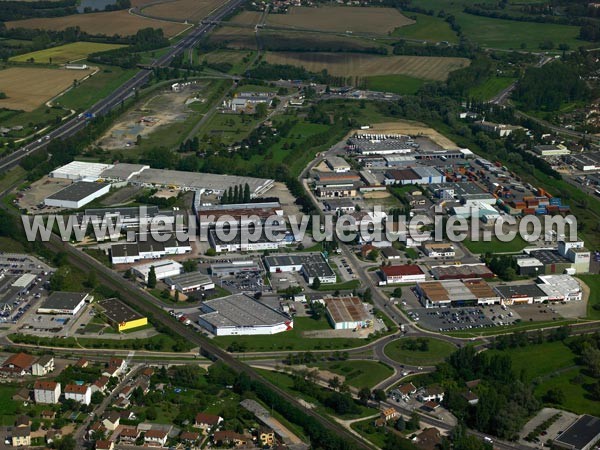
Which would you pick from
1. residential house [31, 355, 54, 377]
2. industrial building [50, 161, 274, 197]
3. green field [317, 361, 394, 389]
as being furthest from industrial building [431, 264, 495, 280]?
residential house [31, 355, 54, 377]

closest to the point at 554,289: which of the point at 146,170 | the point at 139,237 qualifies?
the point at 139,237

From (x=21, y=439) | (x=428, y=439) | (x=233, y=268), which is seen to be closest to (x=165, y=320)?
(x=233, y=268)

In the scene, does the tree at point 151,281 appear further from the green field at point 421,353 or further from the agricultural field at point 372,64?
the agricultural field at point 372,64

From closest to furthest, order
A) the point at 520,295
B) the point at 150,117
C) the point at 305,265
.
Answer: the point at 520,295, the point at 305,265, the point at 150,117

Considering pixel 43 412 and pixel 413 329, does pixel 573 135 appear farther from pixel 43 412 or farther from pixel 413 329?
pixel 43 412

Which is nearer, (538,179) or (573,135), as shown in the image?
(538,179)

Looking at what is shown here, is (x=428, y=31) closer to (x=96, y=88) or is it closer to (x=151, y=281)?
(x=96, y=88)

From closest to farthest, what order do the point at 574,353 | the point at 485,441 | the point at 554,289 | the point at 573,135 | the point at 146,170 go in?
the point at 485,441
the point at 574,353
the point at 554,289
the point at 146,170
the point at 573,135
